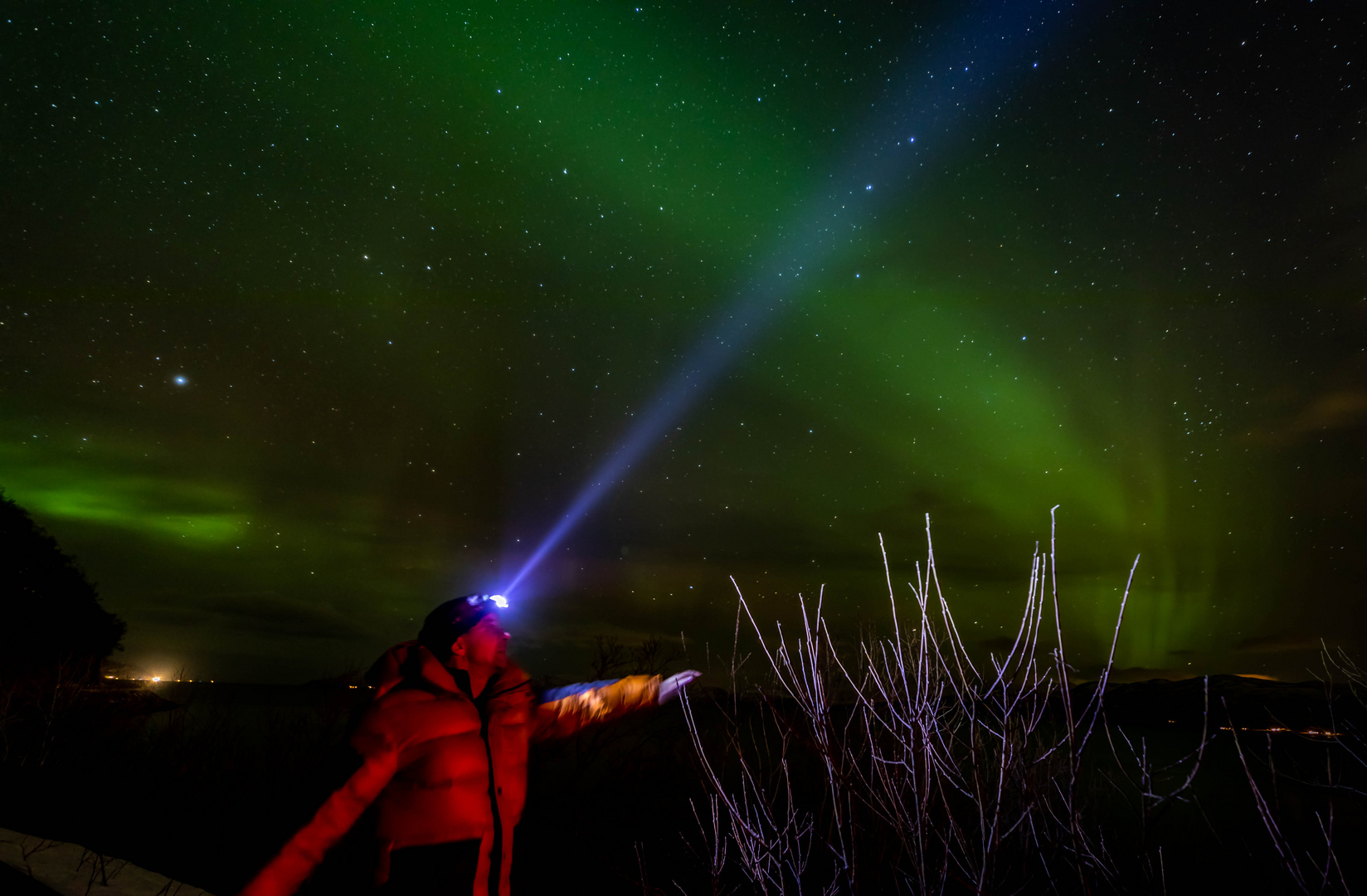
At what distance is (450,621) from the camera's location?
114 inches

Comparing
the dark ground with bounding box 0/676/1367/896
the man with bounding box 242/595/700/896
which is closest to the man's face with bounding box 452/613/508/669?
the man with bounding box 242/595/700/896

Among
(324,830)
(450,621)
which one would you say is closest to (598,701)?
(450,621)

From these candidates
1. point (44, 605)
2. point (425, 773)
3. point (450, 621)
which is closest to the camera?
point (425, 773)

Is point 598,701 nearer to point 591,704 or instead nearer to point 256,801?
point 591,704

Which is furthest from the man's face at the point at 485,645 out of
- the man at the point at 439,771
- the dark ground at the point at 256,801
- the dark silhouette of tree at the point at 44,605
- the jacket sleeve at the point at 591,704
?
the dark silhouette of tree at the point at 44,605

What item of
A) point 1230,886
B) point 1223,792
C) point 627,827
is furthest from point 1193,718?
point 627,827

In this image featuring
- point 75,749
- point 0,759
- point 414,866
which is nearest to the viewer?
point 414,866

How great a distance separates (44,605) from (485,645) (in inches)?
1099

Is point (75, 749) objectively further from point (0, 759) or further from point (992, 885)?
point (992, 885)

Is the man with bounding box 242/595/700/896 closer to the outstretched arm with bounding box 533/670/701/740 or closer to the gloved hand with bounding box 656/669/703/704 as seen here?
the outstretched arm with bounding box 533/670/701/740

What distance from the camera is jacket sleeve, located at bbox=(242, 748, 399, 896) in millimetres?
2270

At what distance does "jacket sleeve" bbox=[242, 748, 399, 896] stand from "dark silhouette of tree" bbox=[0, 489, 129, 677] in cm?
2358

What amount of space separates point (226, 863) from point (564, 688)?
16.7 metres

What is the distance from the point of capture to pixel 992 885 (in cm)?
321
